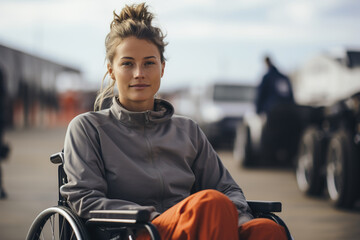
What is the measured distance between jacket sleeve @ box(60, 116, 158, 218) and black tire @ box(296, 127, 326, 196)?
5581mm

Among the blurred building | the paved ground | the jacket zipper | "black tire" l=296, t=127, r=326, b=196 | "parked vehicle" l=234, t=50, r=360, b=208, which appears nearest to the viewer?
the jacket zipper

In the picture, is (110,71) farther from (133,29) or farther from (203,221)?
(203,221)

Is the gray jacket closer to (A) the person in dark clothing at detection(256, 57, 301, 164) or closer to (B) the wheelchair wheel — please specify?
(B) the wheelchair wheel

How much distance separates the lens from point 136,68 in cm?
317

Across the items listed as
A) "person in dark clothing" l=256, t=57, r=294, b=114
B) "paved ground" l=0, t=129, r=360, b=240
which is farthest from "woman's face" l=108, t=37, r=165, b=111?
"person in dark clothing" l=256, t=57, r=294, b=114

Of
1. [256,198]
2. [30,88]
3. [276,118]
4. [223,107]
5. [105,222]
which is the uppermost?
[105,222]

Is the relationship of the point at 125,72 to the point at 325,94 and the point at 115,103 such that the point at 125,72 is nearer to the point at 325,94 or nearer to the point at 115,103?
the point at 115,103

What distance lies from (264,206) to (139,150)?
0.73m

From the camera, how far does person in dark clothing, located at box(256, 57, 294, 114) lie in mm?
10703

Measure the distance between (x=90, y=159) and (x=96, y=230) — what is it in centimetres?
36

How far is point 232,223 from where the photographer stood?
2.61 metres

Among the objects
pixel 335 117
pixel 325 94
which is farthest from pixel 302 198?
pixel 325 94

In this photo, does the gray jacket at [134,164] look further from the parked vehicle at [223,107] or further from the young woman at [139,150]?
the parked vehicle at [223,107]

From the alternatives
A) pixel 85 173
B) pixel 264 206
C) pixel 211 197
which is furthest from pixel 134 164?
pixel 264 206
